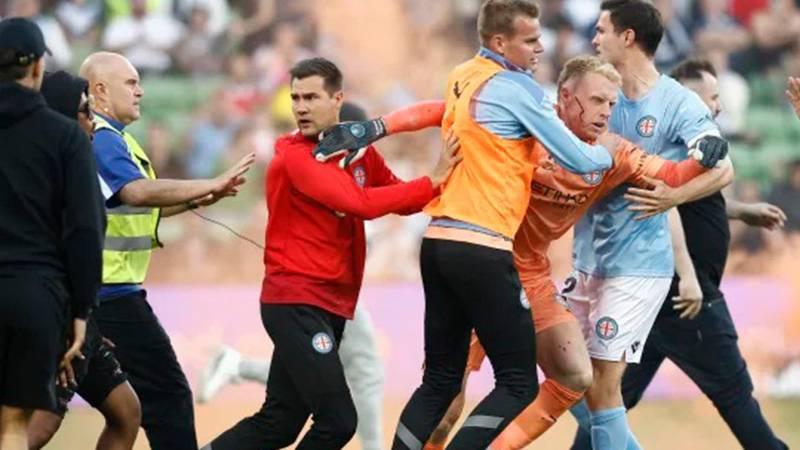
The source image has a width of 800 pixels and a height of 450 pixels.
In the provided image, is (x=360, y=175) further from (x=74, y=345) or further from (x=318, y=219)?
(x=74, y=345)

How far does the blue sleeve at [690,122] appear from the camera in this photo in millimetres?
7551

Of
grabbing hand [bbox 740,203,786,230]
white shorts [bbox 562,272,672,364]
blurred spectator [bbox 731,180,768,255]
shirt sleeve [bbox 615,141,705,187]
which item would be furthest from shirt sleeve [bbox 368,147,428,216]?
blurred spectator [bbox 731,180,768,255]

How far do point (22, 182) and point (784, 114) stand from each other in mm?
11150

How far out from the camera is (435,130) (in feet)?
50.7

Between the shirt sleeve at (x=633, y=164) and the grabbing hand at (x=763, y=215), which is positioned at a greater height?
the shirt sleeve at (x=633, y=164)

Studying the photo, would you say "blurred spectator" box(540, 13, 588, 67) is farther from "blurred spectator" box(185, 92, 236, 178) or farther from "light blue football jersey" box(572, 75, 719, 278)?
"light blue football jersey" box(572, 75, 719, 278)

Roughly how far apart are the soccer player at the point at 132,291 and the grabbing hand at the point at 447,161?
96cm

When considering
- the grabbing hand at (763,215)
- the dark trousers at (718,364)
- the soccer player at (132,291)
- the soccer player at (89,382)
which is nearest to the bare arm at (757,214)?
the grabbing hand at (763,215)

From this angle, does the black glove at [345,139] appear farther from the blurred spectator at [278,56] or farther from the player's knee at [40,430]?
the blurred spectator at [278,56]

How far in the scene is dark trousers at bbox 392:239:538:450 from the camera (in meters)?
6.87

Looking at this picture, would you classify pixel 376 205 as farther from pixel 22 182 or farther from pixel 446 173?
pixel 22 182

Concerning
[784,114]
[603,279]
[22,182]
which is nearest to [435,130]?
[784,114]

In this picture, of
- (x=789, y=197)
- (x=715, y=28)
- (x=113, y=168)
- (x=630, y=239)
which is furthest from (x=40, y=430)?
(x=715, y=28)

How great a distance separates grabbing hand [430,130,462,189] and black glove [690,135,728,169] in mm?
1114
